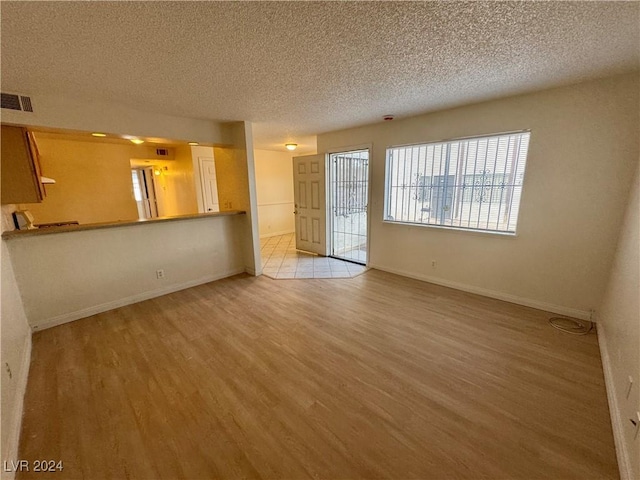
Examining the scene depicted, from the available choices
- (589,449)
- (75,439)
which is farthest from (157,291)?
(589,449)

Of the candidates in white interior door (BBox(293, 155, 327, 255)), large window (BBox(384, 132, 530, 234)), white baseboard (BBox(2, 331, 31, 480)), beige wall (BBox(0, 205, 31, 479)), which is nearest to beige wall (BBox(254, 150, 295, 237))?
white interior door (BBox(293, 155, 327, 255))

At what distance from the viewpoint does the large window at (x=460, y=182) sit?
2.94m

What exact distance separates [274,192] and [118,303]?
4.73 meters

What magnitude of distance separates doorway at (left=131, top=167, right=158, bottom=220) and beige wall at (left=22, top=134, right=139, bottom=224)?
146cm

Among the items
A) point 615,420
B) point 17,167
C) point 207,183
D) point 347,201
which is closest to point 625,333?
point 615,420

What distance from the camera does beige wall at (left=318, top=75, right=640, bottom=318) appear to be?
7.58 feet

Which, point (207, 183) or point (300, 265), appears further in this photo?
point (207, 183)

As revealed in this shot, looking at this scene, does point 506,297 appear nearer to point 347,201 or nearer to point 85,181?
point 347,201

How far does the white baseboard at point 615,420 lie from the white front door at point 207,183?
18.9 feet

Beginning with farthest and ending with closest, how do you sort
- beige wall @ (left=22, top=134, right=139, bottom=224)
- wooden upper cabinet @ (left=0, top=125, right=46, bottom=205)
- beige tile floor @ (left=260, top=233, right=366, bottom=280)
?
1. beige wall @ (left=22, top=134, right=139, bottom=224)
2. beige tile floor @ (left=260, top=233, right=366, bottom=280)
3. wooden upper cabinet @ (left=0, top=125, right=46, bottom=205)

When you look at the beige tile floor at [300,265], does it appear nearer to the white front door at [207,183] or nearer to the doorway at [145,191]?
the white front door at [207,183]

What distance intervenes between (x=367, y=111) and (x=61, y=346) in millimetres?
4174

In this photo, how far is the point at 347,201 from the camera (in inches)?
201

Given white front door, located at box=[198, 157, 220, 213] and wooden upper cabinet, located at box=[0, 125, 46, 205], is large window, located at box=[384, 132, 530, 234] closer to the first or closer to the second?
white front door, located at box=[198, 157, 220, 213]
